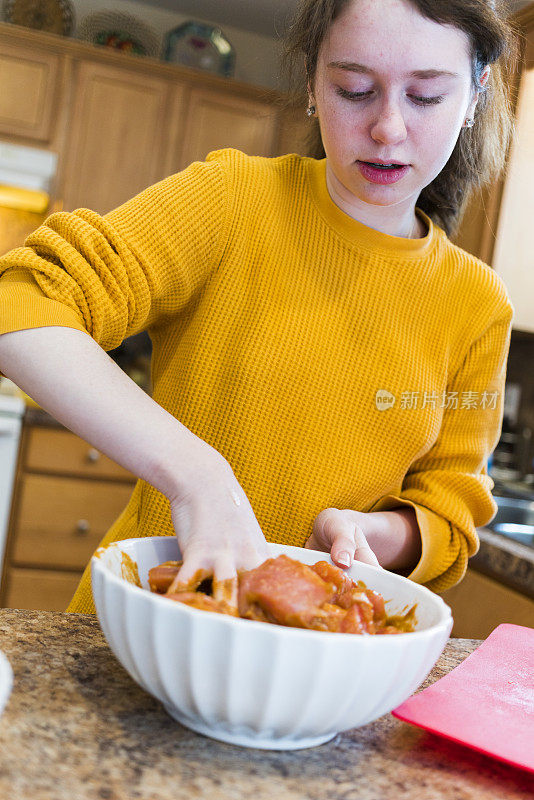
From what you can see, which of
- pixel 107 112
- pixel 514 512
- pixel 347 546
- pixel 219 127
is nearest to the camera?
pixel 347 546

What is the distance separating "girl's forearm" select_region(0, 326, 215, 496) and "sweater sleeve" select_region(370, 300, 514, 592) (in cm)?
48

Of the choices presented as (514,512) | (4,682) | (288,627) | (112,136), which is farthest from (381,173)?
(112,136)

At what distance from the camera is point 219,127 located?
3693mm

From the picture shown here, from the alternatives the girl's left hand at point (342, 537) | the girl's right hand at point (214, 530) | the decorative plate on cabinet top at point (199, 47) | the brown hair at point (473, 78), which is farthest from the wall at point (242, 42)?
the girl's right hand at point (214, 530)

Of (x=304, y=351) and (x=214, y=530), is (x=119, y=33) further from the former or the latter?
(x=214, y=530)

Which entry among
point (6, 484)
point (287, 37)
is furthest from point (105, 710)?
point (6, 484)

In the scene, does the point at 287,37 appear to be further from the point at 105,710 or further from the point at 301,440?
the point at 105,710

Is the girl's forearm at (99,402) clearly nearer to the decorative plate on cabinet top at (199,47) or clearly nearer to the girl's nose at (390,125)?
the girl's nose at (390,125)

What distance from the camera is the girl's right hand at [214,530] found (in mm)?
587

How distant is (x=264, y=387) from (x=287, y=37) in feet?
1.62

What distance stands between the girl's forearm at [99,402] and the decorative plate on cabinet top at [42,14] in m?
3.18

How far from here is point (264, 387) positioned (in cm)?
101

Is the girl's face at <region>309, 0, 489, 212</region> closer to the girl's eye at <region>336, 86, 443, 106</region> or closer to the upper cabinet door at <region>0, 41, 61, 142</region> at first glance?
the girl's eye at <region>336, 86, 443, 106</region>

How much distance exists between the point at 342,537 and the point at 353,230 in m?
0.44
